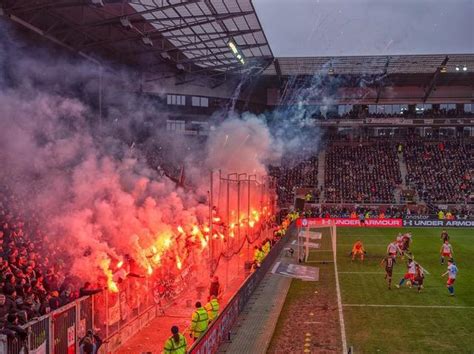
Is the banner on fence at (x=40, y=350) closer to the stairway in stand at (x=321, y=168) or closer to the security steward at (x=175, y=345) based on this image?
the security steward at (x=175, y=345)

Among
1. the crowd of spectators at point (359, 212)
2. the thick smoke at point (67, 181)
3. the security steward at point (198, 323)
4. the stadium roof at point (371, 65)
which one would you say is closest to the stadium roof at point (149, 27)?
the thick smoke at point (67, 181)

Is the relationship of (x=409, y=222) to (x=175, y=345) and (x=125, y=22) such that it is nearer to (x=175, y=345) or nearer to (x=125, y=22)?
(x=125, y=22)

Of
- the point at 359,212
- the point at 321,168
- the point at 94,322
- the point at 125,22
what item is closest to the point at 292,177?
the point at 321,168

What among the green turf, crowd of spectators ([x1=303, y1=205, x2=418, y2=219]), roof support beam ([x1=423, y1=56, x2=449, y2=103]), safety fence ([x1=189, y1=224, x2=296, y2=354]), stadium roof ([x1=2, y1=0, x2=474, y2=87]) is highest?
roof support beam ([x1=423, y1=56, x2=449, y2=103])

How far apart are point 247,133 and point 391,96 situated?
25.7m

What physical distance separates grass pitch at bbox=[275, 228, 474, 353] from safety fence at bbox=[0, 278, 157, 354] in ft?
12.5

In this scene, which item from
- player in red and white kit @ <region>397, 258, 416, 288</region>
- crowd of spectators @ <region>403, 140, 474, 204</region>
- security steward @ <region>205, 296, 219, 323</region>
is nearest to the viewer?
security steward @ <region>205, 296, 219, 323</region>

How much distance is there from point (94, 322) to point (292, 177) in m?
43.8

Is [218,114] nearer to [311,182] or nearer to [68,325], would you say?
[311,182]

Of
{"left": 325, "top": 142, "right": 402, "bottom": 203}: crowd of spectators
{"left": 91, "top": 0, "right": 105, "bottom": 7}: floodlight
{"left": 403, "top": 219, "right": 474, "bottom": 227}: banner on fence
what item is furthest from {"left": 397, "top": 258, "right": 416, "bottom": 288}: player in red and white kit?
{"left": 325, "top": 142, "right": 402, "bottom": 203}: crowd of spectators

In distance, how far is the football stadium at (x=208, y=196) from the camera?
13.8 metres

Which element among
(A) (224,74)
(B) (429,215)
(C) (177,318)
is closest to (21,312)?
(C) (177,318)

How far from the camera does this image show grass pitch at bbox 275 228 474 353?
47.0 ft

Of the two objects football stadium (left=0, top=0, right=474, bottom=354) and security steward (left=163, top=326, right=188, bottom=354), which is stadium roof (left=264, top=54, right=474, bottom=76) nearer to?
football stadium (left=0, top=0, right=474, bottom=354)
